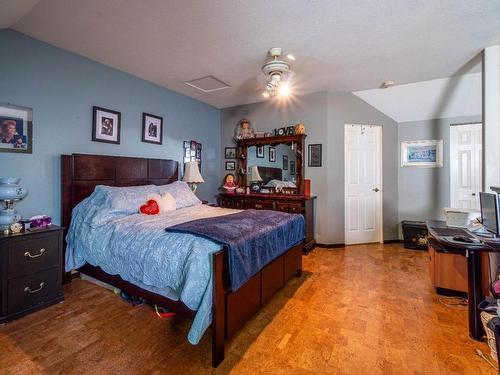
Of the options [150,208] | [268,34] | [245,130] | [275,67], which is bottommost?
[150,208]

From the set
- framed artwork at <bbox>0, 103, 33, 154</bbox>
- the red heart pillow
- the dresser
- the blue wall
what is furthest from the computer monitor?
framed artwork at <bbox>0, 103, 33, 154</bbox>

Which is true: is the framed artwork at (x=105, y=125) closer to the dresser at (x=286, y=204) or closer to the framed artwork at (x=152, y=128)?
the framed artwork at (x=152, y=128)

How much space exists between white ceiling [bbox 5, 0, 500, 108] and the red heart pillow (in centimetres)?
177

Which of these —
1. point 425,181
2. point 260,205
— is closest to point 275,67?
point 260,205

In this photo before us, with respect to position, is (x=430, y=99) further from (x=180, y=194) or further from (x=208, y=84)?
(x=180, y=194)

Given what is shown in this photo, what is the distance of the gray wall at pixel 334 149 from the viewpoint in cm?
420

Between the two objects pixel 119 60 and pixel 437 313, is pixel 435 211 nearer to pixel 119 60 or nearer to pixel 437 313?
pixel 437 313

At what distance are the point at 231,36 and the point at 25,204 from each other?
108 inches

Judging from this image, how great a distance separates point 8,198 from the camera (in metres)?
2.19

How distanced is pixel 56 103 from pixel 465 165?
5901mm

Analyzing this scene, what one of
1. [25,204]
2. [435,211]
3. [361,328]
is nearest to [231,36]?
[25,204]

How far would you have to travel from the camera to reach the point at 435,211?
4.24m

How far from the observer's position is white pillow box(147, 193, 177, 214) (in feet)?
9.67

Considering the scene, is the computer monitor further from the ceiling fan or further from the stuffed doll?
the stuffed doll
